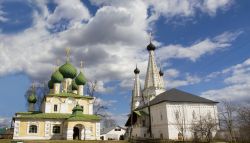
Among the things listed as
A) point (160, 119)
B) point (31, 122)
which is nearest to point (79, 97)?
point (31, 122)

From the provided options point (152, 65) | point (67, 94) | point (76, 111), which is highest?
point (152, 65)

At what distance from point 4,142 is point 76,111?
9.66 meters

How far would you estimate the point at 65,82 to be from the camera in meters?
42.5

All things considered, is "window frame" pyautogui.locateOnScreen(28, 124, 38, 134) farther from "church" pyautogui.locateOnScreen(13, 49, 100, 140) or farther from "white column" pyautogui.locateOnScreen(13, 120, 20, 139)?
"white column" pyautogui.locateOnScreen(13, 120, 20, 139)

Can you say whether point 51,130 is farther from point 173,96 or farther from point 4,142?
point 173,96

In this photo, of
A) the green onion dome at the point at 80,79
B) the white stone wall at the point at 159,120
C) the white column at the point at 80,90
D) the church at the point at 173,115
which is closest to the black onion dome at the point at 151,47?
the church at the point at 173,115

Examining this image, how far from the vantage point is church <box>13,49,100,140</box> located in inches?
1372

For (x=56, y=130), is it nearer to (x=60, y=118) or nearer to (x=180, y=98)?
(x=60, y=118)

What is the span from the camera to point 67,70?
4216 cm

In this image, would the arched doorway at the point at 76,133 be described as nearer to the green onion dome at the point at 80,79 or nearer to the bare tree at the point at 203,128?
the green onion dome at the point at 80,79

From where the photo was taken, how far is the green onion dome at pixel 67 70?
138 feet

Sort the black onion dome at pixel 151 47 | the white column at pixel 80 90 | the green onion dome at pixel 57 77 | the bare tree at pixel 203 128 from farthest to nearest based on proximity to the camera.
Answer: the black onion dome at pixel 151 47, the white column at pixel 80 90, the green onion dome at pixel 57 77, the bare tree at pixel 203 128

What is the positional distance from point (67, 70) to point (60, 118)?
8524mm

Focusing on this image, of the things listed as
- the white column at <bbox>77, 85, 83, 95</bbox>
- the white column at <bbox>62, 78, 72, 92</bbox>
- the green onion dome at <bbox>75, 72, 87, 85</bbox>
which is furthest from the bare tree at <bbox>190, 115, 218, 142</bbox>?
the white column at <bbox>62, 78, 72, 92</bbox>
